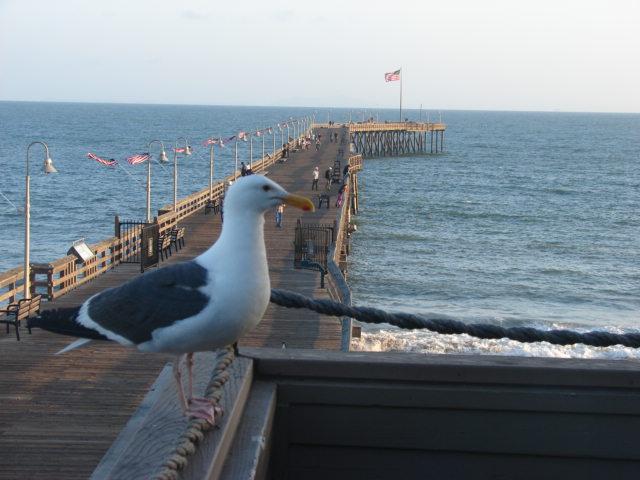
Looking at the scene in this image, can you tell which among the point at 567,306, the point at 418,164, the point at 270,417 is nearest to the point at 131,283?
the point at 270,417

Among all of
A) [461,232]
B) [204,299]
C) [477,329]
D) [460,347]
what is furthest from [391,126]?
[204,299]

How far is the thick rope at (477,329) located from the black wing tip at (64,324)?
2.49 ft

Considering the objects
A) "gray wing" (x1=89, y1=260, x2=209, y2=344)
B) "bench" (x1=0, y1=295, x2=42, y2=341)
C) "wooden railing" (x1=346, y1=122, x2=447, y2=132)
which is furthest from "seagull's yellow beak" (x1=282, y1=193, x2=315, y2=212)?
"wooden railing" (x1=346, y1=122, x2=447, y2=132)

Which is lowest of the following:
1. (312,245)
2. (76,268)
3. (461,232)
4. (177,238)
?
(461,232)

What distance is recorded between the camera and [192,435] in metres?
2.27

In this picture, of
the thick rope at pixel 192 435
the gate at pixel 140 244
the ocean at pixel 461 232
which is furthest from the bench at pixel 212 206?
the thick rope at pixel 192 435

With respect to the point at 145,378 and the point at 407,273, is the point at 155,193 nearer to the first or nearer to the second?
the point at 407,273

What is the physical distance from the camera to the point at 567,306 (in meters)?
26.4

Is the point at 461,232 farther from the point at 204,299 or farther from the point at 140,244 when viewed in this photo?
the point at 204,299

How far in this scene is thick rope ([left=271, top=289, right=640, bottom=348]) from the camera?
2896mm

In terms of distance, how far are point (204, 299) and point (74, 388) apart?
25.5 ft

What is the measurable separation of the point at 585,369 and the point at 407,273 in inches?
1115

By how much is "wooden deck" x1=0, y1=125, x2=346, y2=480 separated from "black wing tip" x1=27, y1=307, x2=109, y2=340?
4831 millimetres

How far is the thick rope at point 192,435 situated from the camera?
81.8 inches
